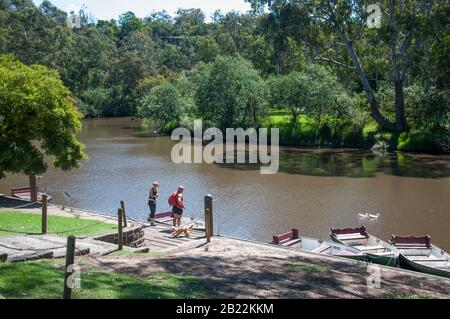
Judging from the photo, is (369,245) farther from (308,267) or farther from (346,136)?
(346,136)

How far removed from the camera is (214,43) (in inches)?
3804

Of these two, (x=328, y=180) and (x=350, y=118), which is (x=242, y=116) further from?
(x=328, y=180)

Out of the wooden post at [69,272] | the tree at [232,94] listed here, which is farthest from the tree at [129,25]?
the wooden post at [69,272]

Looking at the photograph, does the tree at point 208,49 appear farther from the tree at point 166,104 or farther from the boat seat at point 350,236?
the boat seat at point 350,236

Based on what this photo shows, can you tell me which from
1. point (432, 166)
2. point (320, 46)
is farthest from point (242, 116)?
point (432, 166)

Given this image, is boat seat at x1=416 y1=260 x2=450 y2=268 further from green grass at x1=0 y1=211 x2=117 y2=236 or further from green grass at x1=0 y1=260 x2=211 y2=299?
green grass at x1=0 y1=211 x2=117 y2=236

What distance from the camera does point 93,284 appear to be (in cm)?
1002

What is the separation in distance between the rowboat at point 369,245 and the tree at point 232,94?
115 feet

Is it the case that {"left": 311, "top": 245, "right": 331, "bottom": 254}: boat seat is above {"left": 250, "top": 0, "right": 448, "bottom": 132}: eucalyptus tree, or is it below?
below

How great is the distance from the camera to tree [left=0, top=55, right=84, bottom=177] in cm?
1841

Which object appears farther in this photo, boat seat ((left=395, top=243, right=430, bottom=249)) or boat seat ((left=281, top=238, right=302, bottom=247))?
boat seat ((left=281, top=238, right=302, bottom=247))

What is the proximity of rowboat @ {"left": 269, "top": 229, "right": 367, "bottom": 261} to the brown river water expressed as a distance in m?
2.70

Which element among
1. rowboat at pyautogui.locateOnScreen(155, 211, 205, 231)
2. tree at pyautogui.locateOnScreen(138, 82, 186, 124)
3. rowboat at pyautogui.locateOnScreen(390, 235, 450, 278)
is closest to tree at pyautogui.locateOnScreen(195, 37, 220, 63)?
tree at pyautogui.locateOnScreen(138, 82, 186, 124)
